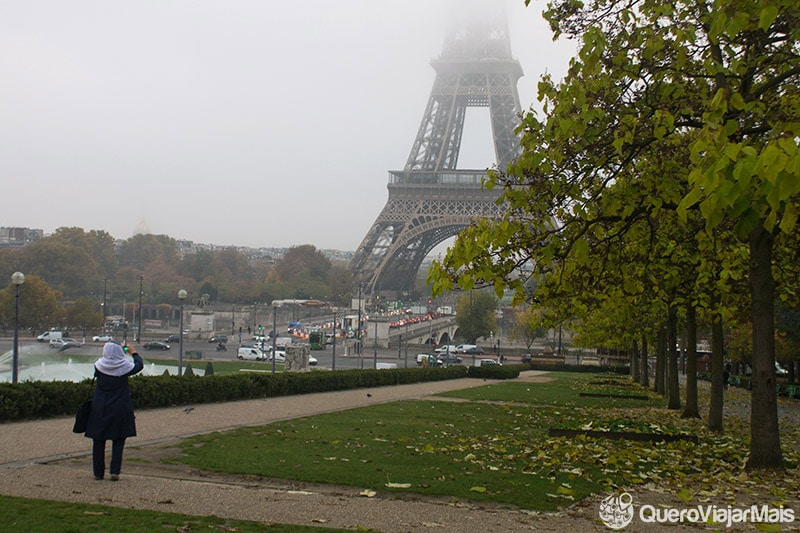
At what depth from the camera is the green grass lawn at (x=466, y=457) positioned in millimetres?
11047

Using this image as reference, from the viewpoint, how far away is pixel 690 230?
16.1 m

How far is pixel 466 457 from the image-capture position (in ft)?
44.2

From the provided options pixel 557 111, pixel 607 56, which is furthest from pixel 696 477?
pixel 607 56

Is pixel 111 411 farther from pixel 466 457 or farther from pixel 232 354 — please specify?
pixel 232 354

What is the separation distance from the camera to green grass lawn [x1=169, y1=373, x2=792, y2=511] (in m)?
11.0

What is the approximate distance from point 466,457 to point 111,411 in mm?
5344

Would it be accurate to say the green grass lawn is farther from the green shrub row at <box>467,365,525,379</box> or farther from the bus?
the bus

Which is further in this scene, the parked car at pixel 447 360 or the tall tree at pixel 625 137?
the parked car at pixel 447 360

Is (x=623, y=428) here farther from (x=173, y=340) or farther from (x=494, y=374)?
(x=173, y=340)

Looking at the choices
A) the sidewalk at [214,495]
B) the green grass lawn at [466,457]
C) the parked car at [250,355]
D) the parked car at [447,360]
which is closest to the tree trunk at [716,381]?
the green grass lawn at [466,457]

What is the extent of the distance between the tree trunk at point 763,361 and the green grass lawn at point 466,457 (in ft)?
1.74

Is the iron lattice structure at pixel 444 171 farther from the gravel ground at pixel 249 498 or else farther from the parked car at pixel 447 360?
the gravel ground at pixel 249 498

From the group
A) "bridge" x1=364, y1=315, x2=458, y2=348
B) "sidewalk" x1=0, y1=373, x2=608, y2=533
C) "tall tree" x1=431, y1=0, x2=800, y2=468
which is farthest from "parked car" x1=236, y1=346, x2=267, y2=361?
"tall tree" x1=431, y1=0, x2=800, y2=468

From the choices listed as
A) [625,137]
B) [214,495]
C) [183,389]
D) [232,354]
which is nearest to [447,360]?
[232,354]
